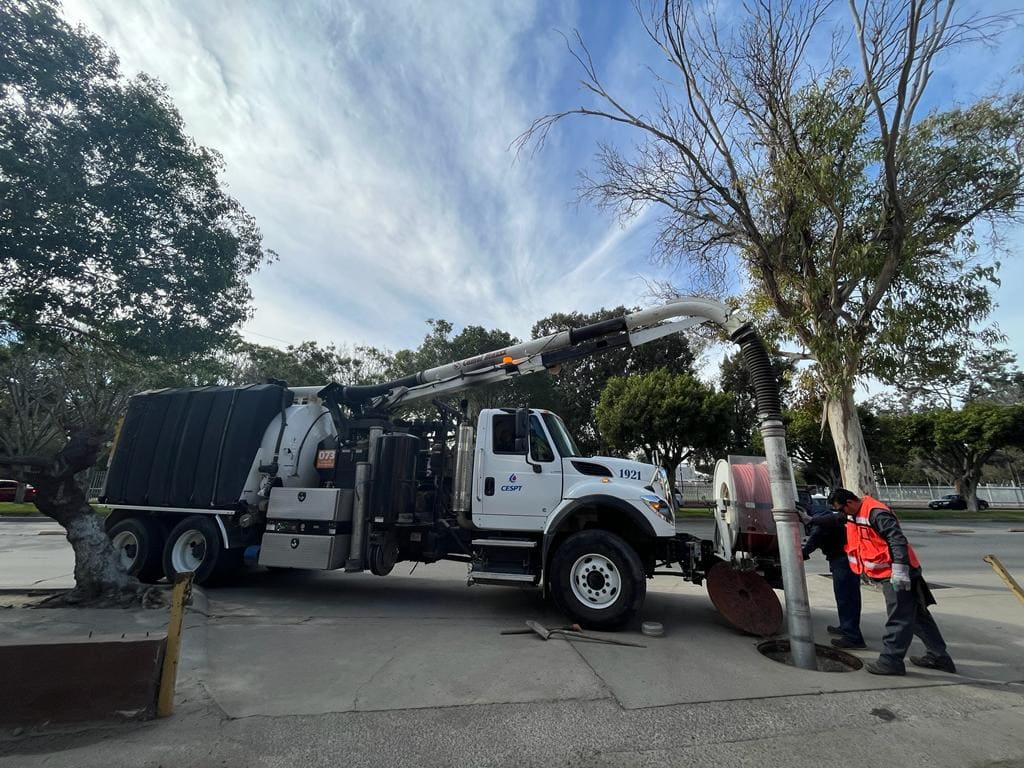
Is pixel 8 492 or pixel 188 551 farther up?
pixel 8 492

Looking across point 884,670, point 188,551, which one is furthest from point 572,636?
point 188,551

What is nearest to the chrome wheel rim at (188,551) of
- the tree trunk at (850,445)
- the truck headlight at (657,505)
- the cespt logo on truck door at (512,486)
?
the cespt logo on truck door at (512,486)

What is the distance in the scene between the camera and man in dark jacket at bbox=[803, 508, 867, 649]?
568cm

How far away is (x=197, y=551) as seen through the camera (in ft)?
26.2

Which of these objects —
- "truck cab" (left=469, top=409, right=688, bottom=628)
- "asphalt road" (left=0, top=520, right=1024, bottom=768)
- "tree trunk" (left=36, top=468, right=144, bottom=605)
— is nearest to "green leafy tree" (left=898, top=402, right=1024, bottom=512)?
"asphalt road" (left=0, top=520, right=1024, bottom=768)

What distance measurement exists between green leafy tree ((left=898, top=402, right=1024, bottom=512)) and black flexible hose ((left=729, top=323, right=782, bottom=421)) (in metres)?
36.5

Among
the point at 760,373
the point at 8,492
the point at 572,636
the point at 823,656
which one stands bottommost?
the point at 823,656

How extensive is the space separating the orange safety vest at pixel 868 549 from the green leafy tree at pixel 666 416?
19.3 m

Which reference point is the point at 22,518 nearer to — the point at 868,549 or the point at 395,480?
the point at 395,480

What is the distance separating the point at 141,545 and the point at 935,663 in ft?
33.2

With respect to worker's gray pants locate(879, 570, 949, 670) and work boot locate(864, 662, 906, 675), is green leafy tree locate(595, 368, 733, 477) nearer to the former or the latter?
worker's gray pants locate(879, 570, 949, 670)

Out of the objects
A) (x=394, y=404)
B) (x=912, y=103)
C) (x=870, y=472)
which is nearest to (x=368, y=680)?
(x=394, y=404)

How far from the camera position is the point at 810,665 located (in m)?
4.88

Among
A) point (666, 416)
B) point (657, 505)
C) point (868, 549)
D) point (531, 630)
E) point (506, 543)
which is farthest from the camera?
point (666, 416)
